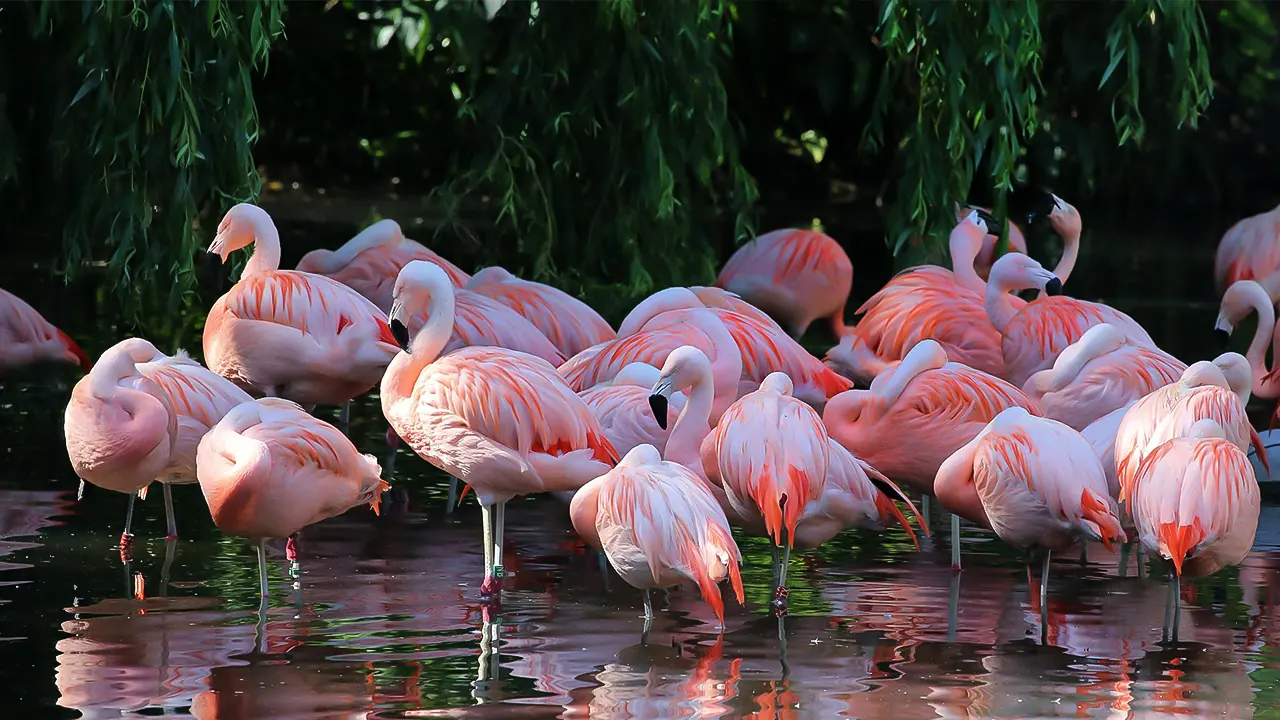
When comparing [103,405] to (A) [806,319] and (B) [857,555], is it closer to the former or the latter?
(B) [857,555]

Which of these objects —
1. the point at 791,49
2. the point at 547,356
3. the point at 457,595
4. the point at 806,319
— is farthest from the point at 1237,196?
the point at 457,595

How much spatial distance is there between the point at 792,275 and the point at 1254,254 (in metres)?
2.26

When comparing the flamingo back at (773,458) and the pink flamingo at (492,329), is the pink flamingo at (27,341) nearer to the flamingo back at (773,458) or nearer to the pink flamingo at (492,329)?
the pink flamingo at (492,329)

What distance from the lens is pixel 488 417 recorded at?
506cm

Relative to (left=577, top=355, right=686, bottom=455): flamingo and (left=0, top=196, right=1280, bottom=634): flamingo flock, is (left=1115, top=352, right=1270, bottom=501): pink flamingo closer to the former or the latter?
(left=0, top=196, right=1280, bottom=634): flamingo flock

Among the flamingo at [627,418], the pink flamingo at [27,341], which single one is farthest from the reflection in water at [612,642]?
the pink flamingo at [27,341]

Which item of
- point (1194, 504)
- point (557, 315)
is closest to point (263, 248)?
point (557, 315)

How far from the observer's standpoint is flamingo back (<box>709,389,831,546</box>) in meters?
4.92

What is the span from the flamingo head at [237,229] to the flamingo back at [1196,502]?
345cm

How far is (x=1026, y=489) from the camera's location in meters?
4.89

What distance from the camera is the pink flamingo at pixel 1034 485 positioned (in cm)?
487

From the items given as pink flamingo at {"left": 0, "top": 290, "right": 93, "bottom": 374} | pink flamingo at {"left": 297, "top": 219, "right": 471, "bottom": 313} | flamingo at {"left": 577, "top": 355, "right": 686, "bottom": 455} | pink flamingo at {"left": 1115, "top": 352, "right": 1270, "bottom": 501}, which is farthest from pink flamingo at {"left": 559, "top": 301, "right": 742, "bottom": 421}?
pink flamingo at {"left": 0, "top": 290, "right": 93, "bottom": 374}

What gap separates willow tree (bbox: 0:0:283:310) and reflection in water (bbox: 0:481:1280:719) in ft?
4.99

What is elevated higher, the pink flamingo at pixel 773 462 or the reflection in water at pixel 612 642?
the pink flamingo at pixel 773 462
